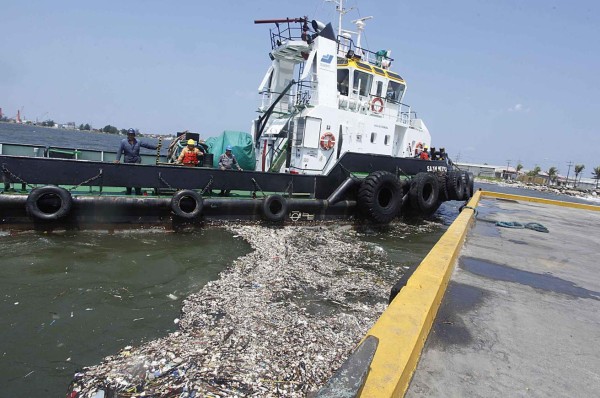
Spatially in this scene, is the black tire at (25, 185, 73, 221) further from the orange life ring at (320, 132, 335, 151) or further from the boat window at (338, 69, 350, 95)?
the boat window at (338, 69, 350, 95)

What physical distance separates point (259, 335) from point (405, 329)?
145 centimetres

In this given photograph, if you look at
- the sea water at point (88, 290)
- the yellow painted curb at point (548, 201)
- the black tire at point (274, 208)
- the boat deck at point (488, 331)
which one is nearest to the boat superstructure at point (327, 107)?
the black tire at point (274, 208)

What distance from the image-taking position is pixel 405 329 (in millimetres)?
2375

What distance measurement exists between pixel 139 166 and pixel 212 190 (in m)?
1.64

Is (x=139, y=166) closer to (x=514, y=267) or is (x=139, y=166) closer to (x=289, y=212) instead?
(x=289, y=212)

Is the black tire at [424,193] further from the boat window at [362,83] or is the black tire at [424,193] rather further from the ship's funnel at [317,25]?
the ship's funnel at [317,25]

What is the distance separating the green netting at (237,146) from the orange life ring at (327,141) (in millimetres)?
1989

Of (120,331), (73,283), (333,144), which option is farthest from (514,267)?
(333,144)

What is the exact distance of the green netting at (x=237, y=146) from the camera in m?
9.98

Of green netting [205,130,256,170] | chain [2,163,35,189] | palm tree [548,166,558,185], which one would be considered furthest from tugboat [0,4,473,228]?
palm tree [548,166,558,185]

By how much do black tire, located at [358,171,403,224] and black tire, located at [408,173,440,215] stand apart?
0.80 m

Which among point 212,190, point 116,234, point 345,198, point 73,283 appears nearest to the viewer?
point 73,283

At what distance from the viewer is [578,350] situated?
2.67m

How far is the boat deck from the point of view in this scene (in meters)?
2.11
